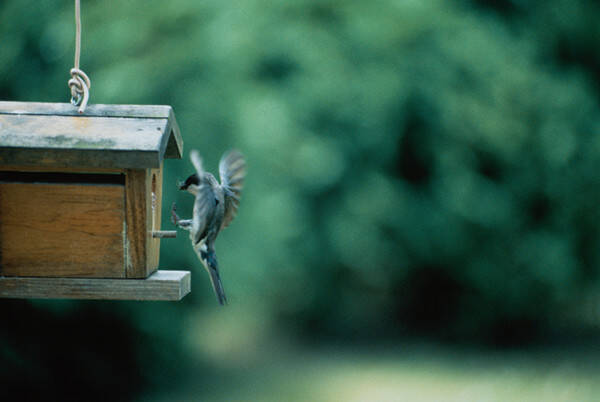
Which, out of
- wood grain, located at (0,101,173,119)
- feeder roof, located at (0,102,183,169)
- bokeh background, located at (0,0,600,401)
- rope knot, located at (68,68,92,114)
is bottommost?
bokeh background, located at (0,0,600,401)

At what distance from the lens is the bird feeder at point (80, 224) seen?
187 cm

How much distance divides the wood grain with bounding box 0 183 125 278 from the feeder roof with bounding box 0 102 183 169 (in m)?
0.17

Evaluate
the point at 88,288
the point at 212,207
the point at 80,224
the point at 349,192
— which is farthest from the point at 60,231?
the point at 349,192

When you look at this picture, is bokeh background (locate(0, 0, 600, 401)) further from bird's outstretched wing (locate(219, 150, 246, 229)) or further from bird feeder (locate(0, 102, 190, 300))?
A: bird feeder (locate(0, 102, 190, 300))

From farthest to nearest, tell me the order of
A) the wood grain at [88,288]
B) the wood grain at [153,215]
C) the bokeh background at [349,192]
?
the bokeh background at [349,192]
the wood grain at [153,215]
the wood grain at [88,288]

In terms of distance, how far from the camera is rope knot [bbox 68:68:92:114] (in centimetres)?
188

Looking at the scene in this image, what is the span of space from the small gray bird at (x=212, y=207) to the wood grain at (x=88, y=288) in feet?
0.56

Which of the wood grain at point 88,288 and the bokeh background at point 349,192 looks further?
the bokeh background at point 349,192

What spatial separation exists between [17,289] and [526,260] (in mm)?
4330

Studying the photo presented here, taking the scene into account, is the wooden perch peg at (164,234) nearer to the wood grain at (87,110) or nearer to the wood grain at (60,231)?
the wood grain at (60,231)

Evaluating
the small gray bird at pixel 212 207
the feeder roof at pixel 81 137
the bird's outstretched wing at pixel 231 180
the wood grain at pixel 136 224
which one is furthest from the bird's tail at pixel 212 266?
the feeder roof at pixel 81 137

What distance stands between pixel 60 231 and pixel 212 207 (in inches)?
16.4

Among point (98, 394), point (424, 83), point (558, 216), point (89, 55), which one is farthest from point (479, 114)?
point (98, 394)

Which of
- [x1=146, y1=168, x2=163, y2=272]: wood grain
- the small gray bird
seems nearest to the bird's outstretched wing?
the small gray bird
